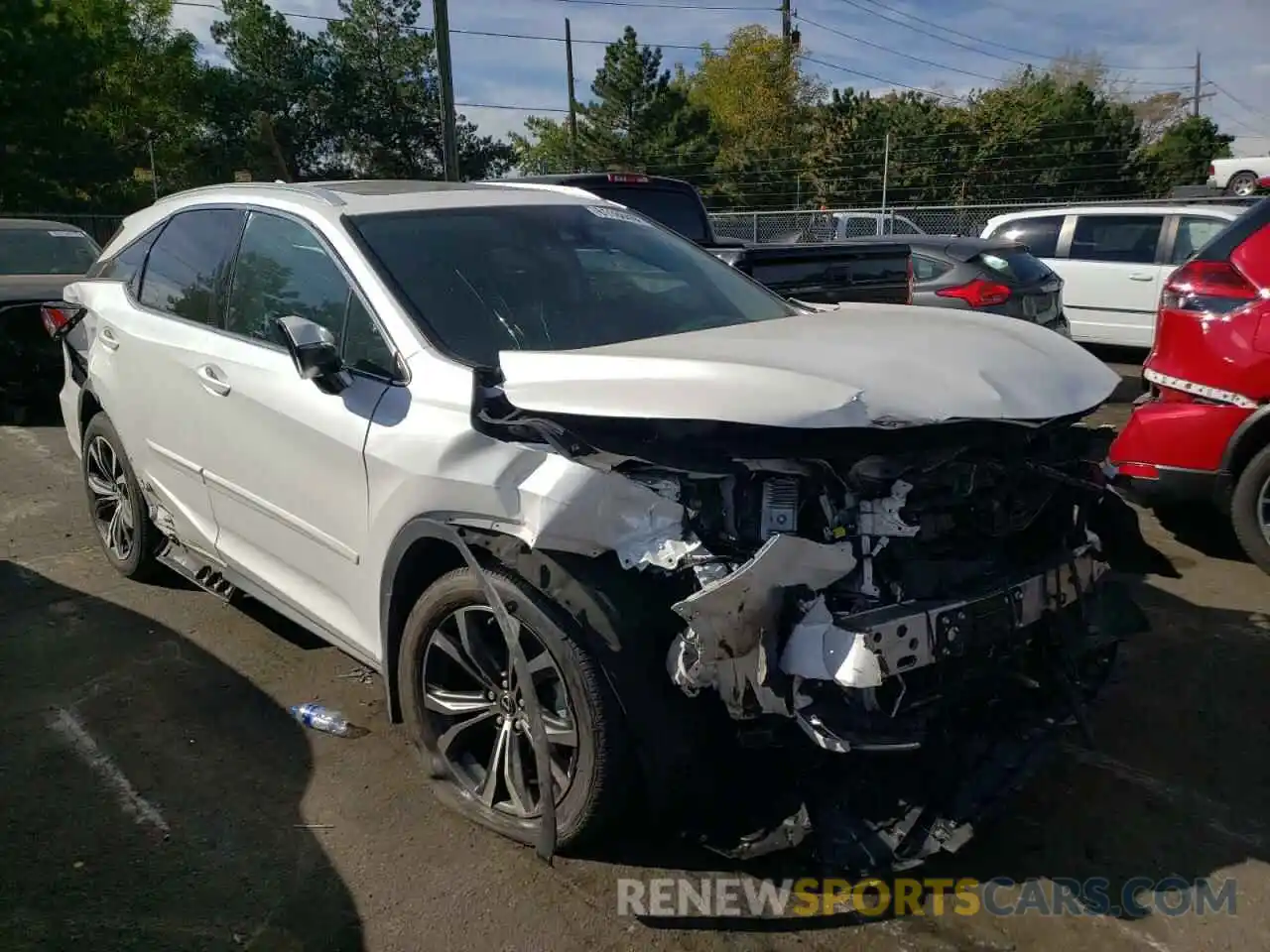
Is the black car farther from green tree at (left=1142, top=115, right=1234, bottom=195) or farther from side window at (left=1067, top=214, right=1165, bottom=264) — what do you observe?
green tree at (left=1142, top=115, right=1234, bottom=195)

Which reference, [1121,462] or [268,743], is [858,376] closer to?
[268,743]

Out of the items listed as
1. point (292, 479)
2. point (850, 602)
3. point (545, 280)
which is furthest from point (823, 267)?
point (850, 602)

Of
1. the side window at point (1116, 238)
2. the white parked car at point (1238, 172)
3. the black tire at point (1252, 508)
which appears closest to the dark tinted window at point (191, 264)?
the black tire at point (1252, 508)

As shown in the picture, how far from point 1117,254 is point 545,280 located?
925cm

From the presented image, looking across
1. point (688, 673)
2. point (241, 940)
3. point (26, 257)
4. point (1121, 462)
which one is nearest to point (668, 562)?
point (688, 673)

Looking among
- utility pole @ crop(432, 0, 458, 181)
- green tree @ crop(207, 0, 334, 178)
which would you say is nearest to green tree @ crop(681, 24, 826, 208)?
green tree @ crop(207, 0, 334, 178)

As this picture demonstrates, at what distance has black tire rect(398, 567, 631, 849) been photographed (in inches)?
103

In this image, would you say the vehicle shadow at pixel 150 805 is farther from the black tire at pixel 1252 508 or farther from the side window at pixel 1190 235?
the side window at pixel 1190 235

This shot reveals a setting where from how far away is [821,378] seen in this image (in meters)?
2.59

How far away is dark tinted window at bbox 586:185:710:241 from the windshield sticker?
4.01 m

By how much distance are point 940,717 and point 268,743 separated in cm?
228

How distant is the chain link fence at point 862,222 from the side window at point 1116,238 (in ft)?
28.9

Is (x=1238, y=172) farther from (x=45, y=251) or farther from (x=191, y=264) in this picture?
(x=191, y=264)

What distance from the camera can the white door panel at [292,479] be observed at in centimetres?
325
